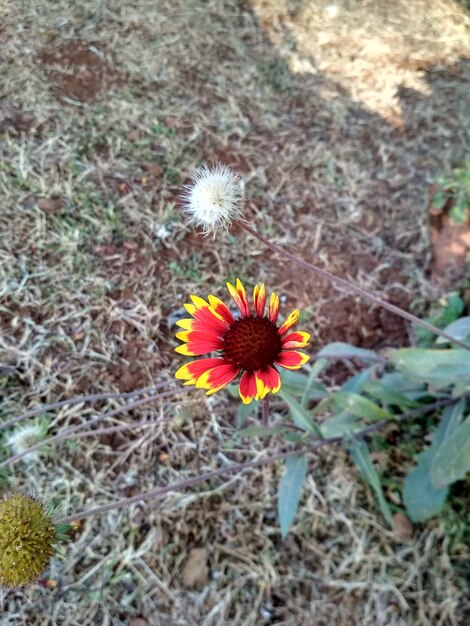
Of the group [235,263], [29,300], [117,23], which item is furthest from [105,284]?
[117,23]

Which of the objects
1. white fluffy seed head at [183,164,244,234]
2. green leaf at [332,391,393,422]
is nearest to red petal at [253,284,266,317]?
white fluffy seed head at [183,164,244,234]

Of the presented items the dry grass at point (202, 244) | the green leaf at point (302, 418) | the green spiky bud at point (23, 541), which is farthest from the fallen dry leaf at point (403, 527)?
the green spiky bud at point (23, 541)

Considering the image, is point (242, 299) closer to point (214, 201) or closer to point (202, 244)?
point (214, 201)

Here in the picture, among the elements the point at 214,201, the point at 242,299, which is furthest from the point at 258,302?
the point at 214,201

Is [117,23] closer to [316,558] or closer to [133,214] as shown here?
[133,214]

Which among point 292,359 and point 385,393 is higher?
point 292,359

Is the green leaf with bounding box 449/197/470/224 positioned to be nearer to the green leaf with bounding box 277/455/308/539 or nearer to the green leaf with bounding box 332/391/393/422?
the green leaf with bounding box 332/391/393/422

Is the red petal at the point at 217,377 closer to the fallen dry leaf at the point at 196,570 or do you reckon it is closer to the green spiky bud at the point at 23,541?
the green spiky bud at the point at 23,541
